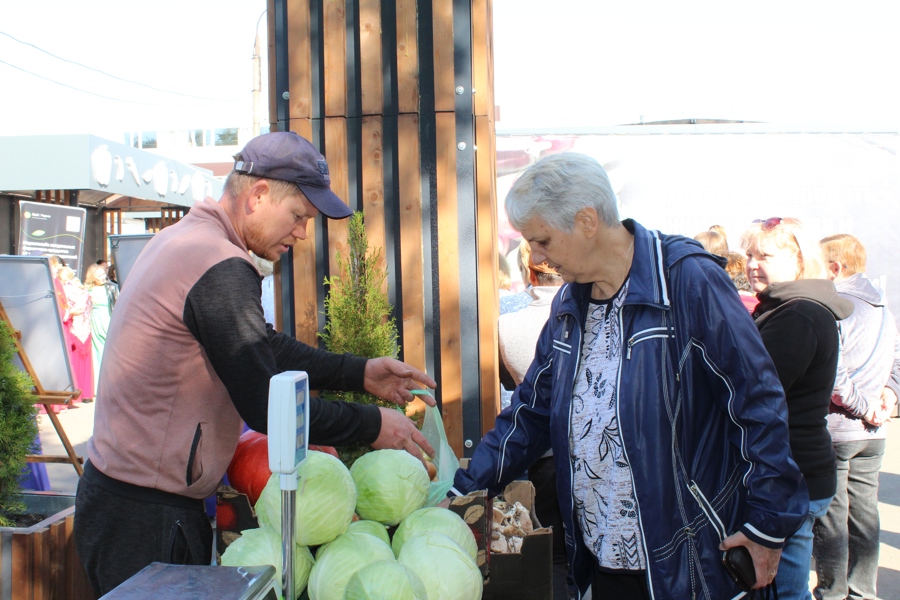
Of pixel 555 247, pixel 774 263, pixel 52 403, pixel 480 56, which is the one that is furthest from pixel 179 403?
pixel 52 403

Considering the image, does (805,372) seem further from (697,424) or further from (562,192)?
(562,192)

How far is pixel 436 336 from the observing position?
341cm

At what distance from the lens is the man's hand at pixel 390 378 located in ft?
7.76

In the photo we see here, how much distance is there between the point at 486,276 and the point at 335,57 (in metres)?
1.25

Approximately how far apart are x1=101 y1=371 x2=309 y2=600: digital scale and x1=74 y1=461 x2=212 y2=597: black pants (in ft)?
2.03

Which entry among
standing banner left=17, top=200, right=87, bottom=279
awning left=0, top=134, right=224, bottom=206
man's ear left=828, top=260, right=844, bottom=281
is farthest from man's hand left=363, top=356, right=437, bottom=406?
awning left=0, top=134, right=224, bottom=206

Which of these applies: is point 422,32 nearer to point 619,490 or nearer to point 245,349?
point 245,349

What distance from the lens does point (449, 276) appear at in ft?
11.1

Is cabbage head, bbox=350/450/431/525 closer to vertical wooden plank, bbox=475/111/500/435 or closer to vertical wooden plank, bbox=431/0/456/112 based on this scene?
vertical wooden plank, bbox=475/111/500/435

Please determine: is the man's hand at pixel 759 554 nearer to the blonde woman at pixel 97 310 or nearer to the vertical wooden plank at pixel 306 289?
the vertical wooden plank at pixel 306 289

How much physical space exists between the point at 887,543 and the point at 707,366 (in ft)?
13.7

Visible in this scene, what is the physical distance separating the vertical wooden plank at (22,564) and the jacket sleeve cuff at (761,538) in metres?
2.73

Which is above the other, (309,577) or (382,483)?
(382,483)

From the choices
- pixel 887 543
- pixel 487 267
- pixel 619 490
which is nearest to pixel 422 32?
pixel 487 267
